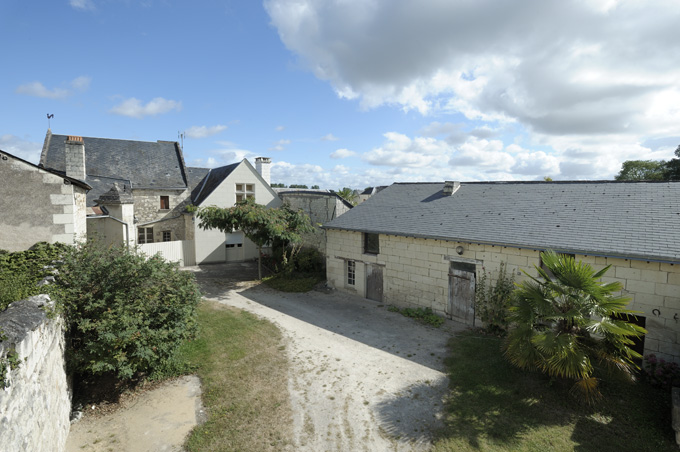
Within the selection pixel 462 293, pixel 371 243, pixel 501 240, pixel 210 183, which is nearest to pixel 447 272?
pixel 462 293

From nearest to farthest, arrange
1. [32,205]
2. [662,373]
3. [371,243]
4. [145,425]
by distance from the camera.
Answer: [145,425], [662,373], [32,205], [371,243]

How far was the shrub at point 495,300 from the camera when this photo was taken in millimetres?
10375

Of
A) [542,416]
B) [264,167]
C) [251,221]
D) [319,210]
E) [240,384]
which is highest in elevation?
[264,167]

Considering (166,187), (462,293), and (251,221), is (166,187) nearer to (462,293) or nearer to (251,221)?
(251,221)

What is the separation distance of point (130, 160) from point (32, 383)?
22.2 m

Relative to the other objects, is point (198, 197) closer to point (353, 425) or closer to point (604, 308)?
point (353, 425)

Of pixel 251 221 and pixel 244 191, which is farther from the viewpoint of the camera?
pixel 244 191

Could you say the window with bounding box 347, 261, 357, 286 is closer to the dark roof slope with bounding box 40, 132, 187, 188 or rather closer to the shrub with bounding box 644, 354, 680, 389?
the shrub with bounding box 644, 354, 680, 389

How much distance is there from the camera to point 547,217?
35.4 ft

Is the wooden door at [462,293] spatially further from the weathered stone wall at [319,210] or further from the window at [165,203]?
the window at [165,203]

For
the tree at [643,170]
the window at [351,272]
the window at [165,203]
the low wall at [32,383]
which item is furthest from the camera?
the tree at [643,170]

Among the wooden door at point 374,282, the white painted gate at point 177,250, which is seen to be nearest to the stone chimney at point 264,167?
the white painted gate at point 177,250

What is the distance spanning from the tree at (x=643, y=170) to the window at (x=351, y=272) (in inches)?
1749

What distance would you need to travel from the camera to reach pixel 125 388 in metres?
7.38
